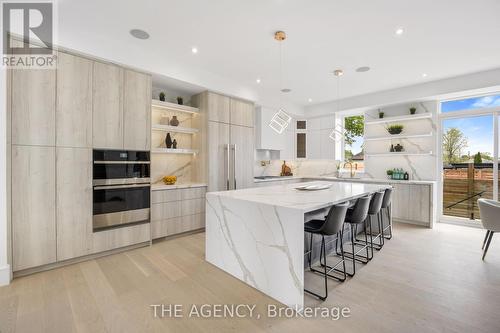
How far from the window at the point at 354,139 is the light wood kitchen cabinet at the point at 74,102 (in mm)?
5979

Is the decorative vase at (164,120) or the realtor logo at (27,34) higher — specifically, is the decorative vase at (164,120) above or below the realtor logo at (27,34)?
below

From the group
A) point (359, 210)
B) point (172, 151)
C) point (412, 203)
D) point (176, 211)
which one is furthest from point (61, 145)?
point (412, 203)

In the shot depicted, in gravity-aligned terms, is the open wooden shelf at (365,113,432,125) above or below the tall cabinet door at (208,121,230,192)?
above

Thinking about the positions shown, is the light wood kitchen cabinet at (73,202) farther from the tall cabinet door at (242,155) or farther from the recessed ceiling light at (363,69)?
the recessed ceiling light at (363,69)

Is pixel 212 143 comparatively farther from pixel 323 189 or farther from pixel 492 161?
pixel 492 161

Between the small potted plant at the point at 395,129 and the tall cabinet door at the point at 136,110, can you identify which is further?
the small potted plant at the point at 395,129

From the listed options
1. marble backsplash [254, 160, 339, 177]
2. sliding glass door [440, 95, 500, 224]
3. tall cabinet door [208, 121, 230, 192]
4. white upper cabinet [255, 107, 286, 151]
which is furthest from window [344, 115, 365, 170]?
tall cabinet door [208, 121, 230, 192]

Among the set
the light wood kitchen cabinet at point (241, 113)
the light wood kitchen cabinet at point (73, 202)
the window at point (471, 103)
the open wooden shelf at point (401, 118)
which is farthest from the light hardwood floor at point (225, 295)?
the window at point (471, 103)

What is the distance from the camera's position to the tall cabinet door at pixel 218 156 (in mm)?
4363

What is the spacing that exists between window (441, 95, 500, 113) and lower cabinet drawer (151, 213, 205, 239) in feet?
18.6

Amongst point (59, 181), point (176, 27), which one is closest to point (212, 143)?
point (176, 27)

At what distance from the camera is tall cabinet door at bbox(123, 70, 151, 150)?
333 cm

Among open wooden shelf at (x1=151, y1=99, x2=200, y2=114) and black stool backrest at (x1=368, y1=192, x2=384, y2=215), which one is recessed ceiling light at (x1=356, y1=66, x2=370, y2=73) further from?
open wooden shelf at (x1=151, y1=99, x2=200, y2=114)

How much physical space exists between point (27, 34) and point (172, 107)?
1.95m
